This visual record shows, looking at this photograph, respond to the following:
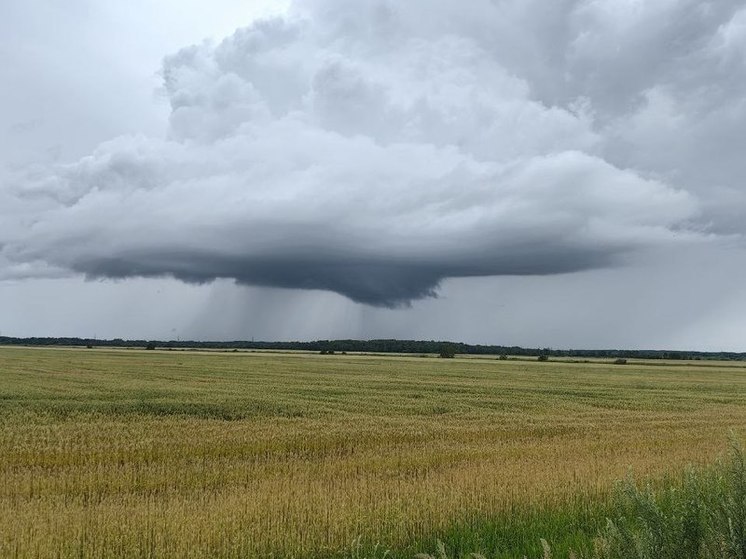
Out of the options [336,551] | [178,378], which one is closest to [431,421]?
[336,551]

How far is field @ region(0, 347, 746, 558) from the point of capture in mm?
9039

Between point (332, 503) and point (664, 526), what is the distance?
6.54 m

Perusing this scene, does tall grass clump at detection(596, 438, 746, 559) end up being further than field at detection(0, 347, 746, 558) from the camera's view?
No

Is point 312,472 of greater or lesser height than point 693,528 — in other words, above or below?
below

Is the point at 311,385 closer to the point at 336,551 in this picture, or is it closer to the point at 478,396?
the point at 478,396

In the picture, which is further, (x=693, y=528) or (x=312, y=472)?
(x=312, y=472)

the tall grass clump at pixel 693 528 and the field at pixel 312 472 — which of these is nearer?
the tall grass clump at pixel 693 528

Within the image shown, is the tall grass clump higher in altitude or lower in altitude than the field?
higher

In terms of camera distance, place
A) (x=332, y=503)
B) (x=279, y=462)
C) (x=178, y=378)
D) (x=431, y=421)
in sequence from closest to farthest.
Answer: (x=332, y=503) → (x=279, y=462) → (x=431, y=421) → (x=178, y=378)

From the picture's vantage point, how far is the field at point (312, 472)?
9.04 meters

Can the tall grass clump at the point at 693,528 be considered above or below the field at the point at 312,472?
above

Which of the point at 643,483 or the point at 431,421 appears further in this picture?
the point at 431,421

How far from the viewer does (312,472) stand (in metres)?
14.2

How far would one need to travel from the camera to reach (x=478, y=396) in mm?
39000
